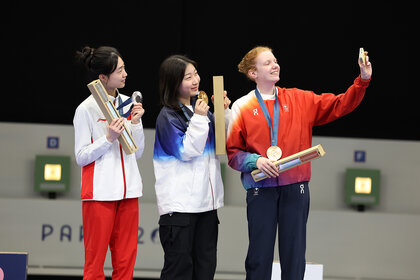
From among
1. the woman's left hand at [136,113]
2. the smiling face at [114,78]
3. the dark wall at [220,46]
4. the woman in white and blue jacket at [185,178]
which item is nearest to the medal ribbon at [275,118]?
the woman in white and blue jacket at [185,178]

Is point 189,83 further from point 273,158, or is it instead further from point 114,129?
point 273,158

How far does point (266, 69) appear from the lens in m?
3.27

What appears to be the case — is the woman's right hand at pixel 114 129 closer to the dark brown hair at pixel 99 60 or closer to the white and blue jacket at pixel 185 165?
the white and blue jacket at pixel 185 165

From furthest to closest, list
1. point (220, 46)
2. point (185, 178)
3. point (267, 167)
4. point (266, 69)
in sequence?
point (220, 46), point (266, 69), point (185, 178), point (267, 167)

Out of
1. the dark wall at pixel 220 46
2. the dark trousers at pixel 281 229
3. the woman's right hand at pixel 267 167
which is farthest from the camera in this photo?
the dark wall at pixel 220 46

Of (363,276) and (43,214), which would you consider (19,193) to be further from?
(363,276)

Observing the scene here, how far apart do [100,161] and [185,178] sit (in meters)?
0.45

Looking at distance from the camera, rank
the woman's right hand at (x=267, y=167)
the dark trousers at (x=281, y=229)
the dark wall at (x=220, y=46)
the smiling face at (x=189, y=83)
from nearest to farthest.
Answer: the woman's right hand at (x=267, y=167)
the dark trousers at (x=281, y=229)
the smiling face at (x=189, y=83)
the dark wall at (x=220, y=46)

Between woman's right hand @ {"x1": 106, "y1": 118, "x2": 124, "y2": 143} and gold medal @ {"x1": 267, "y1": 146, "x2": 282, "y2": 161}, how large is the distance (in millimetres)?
726

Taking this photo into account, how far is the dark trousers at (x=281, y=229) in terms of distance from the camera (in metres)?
3.15

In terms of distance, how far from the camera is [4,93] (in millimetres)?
5656

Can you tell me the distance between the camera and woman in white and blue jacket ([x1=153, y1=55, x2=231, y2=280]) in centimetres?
310

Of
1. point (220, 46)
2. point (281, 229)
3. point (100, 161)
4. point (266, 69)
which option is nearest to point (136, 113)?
point (100, 161)

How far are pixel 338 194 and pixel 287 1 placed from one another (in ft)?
5.73
